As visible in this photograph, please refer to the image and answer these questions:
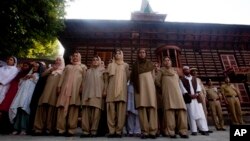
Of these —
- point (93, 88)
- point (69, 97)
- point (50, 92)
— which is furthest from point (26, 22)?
point (93, 88)

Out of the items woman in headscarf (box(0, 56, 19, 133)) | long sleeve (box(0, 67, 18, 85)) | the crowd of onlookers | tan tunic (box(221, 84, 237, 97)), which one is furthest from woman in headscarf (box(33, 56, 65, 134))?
tan tunic (box(221, 84, 237, 97))

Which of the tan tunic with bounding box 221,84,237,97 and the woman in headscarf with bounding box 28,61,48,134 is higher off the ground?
the tan tunic with bounding box 221,84,237,97

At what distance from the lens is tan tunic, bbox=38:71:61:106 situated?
4.88 meters

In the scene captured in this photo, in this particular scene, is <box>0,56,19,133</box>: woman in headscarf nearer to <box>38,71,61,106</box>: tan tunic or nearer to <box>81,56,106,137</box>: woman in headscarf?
<box>38,71,61,106</box>: tan tunic

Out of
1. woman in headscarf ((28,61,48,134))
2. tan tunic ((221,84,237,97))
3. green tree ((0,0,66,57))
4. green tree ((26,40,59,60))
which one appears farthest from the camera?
green tree ((26,40,59,60))

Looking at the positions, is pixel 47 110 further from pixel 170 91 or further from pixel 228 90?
pixel 228 90

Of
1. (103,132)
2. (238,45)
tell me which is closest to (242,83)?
(238,45)

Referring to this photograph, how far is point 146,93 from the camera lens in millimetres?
4668

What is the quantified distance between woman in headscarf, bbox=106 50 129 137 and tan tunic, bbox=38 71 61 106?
1184 millimetres

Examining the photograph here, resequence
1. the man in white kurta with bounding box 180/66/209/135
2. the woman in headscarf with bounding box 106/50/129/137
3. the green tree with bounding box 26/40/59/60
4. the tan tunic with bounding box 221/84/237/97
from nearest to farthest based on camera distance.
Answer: the woman in headscarf with bounding box 106/50/129/137 < the man in white kurta with bounding box 180/66/209/135 < the tan tunic with bounding box 221/84/237/97 < the green tree with bounding box 26/40/59/60

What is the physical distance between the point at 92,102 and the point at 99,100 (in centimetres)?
16

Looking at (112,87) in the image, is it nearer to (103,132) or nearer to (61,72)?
(103,132)

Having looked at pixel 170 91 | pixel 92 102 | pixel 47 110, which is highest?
pixel 170 91

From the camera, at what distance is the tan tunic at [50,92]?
4.88 m
